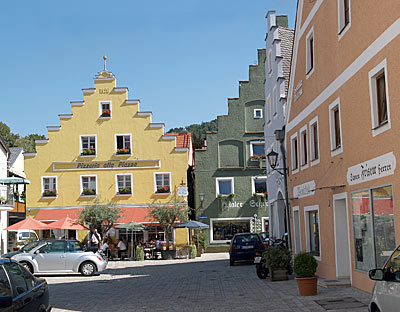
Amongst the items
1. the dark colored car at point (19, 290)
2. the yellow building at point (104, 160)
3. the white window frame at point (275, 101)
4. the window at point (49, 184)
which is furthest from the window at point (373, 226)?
the window at point (49, 184)

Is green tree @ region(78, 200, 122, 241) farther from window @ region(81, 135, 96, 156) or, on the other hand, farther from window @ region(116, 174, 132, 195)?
window @ region(81, 135, 96, 156)

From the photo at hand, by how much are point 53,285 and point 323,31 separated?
40.2 ft

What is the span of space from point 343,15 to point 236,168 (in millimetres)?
26859

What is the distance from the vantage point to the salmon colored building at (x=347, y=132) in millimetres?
11555

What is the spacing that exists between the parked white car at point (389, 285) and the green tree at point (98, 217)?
1128 inches

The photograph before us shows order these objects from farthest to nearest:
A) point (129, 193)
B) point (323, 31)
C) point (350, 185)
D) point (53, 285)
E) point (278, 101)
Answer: point (129, 193) → point (278, 101) → point (53, 285) → point (323, 31) → point (350, 185)

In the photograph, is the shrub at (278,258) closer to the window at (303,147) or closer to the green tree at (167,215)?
the window at (303,147)

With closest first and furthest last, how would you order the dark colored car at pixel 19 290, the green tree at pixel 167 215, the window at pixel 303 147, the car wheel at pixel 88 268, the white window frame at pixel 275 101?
the dark colored car at pixel 19 290, the window at pixel 303 147, the car wheel at pixel 88 268, the white window frame at pixel 275 101, the green tree at pixel 167 215

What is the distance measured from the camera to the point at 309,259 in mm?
13273

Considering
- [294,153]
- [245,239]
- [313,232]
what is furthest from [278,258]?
[245,239]

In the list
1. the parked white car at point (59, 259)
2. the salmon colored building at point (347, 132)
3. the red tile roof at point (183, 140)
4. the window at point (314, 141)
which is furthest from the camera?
the red tile roof at point (183, 140)

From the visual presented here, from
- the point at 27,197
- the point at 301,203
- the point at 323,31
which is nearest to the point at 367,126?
the point at 323,31

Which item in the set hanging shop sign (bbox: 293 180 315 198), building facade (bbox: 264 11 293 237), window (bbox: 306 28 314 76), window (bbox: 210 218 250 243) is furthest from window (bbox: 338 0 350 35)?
window (bbox: 210 218 250 243)

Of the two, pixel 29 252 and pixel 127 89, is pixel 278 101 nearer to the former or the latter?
pixel 29 252
